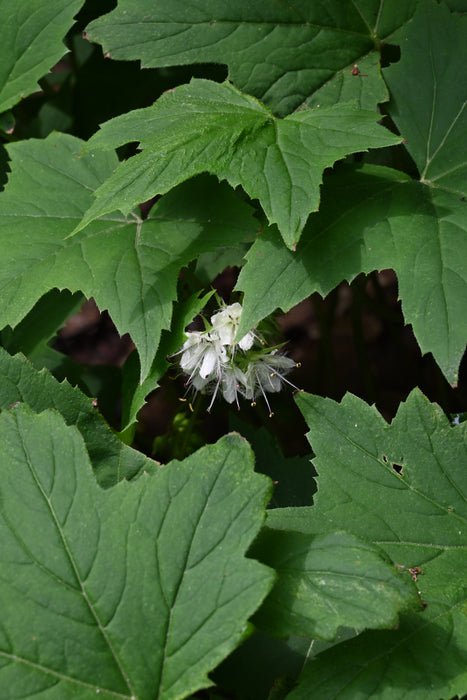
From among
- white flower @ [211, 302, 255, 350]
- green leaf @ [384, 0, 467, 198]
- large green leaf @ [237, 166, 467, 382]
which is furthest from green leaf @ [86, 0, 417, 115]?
white flower @ [211, 302, 255, 350]

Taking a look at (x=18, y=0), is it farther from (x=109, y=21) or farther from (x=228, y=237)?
(x=228, y=237)

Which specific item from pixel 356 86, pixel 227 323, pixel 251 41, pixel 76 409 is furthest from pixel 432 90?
pixel 76 409

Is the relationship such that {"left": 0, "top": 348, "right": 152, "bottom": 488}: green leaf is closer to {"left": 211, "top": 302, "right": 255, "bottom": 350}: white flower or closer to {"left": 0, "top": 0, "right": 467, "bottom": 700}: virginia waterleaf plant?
{"left": 0, "top": 0, "right": 467, "bottom": 700}: virginia waterleaf plant

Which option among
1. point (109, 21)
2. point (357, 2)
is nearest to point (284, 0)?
point (357, 2)

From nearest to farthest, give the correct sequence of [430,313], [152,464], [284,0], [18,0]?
[430,313], [152,464], [284,0], [18,0]

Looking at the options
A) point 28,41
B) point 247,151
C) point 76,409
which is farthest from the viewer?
point 28,41

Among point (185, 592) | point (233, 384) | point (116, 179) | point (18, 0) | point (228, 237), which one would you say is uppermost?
point (18, 0)

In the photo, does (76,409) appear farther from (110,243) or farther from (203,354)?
(110,243)

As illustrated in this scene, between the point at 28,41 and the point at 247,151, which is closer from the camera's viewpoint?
the point at 247,151
